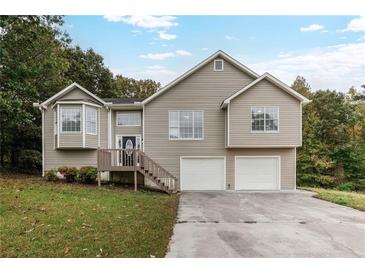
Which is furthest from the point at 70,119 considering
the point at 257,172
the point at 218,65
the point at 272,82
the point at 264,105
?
the point at 272,82

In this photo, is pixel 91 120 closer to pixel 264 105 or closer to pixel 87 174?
pixel 87 174

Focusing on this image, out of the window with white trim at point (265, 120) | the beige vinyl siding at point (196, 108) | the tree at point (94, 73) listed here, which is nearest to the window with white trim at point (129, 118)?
the beige vinyl siding at point (196, 108)

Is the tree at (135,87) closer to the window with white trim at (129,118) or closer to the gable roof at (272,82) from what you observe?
the window with white trim at (129,118)

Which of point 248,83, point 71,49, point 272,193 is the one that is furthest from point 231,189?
point 71,49

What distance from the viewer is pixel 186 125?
43.3ft

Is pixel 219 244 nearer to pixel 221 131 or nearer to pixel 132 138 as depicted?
pixel 221 131

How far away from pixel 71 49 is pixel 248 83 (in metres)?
13.4

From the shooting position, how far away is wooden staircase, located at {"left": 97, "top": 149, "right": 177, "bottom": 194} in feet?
38.5

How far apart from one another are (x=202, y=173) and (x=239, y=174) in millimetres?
1687

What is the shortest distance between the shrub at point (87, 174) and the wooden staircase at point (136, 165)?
0.72 meters

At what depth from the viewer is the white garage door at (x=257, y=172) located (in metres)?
13.0

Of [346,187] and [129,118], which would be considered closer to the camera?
[129,118]

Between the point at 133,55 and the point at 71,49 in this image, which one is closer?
the point at 133,55

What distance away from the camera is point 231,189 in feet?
42.6
